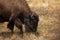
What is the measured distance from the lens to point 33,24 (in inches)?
248

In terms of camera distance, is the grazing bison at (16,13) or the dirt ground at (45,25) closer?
the grazing bison at (16,13)

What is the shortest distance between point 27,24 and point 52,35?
658 mm

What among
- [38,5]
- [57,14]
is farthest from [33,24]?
[38,5]

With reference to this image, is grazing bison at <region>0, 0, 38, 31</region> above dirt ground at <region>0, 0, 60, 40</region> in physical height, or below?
above

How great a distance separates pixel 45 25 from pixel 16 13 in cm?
108

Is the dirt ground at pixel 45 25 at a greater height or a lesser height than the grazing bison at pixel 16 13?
lesser

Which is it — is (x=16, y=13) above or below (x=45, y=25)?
above

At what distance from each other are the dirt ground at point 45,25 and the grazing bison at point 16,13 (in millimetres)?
268

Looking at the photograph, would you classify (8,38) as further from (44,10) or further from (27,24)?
(44,10)

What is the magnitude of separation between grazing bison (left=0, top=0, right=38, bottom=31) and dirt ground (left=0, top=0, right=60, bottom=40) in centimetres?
27

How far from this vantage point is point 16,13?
6188 millimetres

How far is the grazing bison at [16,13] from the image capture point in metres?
6.19

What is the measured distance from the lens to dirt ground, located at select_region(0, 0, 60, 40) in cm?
634

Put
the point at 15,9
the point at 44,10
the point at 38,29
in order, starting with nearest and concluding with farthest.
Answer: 1. the point at 15,9
2. the point at 38,29
3. the point at 44,10
